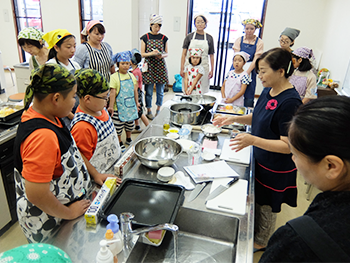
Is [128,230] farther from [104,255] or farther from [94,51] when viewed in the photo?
[94,51]

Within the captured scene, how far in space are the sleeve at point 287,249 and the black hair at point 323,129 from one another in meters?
0.20

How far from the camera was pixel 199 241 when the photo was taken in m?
1.19

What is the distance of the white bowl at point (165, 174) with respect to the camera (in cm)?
134

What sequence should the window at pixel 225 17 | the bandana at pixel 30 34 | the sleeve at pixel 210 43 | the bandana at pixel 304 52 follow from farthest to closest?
the window at pixel 225 17 → the sleeve at pixel 210 43 → the bandana at pixel 304 52 → the bandana at pixel 30 34

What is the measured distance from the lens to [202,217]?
119 centimetres

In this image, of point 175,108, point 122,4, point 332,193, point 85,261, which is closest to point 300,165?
point 332,193

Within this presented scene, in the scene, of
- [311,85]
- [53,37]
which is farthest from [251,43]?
[53,37]

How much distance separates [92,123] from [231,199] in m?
0.83

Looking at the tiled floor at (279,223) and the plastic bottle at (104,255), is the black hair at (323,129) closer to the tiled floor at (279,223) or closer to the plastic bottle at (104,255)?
the plastic bottle at (104,255)

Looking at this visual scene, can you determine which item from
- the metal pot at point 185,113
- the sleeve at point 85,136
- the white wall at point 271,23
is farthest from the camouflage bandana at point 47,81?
the white wall at point 271,23

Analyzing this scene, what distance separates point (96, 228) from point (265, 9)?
5582 millimetres

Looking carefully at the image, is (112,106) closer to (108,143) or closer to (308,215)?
(108,143)

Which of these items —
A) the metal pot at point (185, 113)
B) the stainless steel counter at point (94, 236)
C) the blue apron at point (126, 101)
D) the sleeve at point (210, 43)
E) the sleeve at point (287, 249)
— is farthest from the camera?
the sleeve at point (210, 43)

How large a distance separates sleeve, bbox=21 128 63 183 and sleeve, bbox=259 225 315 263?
2.57 ft
